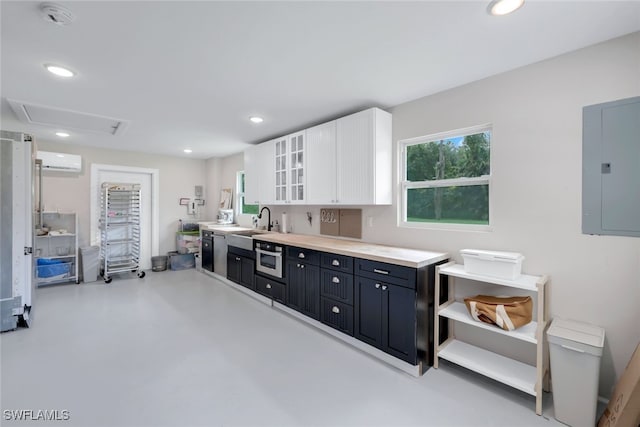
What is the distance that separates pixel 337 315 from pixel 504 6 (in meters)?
2.65

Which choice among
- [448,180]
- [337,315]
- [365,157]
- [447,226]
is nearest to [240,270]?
[337,315]

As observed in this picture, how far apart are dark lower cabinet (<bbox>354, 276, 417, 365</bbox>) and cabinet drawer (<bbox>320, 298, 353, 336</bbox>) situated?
0.28 feet

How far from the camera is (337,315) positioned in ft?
9.42

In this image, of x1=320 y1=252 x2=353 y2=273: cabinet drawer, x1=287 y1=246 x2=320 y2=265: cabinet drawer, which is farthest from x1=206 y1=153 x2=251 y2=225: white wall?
x1=320 y1=252 x2=353 y2=273: cabinet drawer

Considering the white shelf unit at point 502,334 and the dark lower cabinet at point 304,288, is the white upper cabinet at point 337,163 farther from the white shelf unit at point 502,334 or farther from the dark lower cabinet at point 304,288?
the white shelf unit at point 502,334

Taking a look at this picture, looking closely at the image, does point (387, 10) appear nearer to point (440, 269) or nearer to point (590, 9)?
point (590, 9)

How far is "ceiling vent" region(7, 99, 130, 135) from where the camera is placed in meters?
3.13

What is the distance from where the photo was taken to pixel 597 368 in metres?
1.68

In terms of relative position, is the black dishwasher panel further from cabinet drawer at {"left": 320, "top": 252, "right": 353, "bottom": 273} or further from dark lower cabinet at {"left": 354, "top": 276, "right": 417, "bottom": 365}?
dark lower cabinet at {"left": 354, "top": 276, "right": 417, "bottom": 365}

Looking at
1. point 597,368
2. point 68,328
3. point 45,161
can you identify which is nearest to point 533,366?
point 597,368

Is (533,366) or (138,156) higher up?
(138,156)

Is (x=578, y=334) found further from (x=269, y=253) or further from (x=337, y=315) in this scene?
(x=269, y=253)

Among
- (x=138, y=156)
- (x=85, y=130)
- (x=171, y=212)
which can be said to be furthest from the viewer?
(x=171, y=212)

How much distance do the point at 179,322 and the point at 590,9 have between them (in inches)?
169
